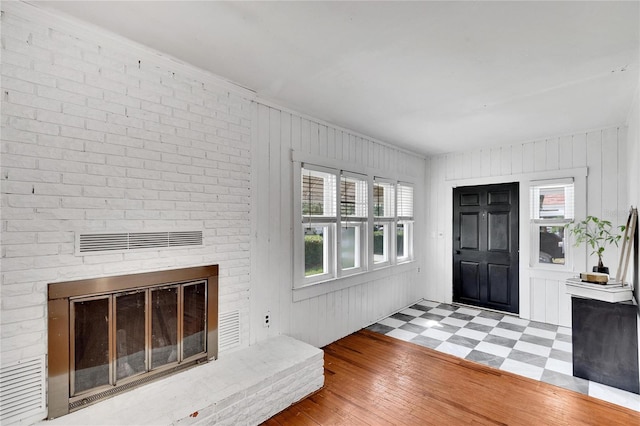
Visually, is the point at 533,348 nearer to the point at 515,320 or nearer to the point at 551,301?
the point at 515,320

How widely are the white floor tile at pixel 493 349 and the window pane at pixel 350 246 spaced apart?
5.76ft

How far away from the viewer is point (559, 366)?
10.7 ft

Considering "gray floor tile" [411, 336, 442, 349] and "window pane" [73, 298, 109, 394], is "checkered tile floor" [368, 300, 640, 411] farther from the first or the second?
"window pane" [73, 298, 109, 394]

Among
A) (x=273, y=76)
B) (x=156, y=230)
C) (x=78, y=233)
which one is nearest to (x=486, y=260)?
(x=273, y=76)

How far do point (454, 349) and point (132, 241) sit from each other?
3.55 metres

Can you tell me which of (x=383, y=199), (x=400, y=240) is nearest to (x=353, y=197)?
(x=383, y=199)

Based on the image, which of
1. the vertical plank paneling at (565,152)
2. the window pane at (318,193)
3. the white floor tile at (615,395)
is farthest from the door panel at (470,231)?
the window pane at (318,193)

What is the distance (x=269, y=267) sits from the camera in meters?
3.17

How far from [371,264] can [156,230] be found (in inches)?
117

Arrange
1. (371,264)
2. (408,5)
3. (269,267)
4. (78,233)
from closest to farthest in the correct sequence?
1. (408,5)
2. (78,233)
3. (269,267)
4. (371,264)

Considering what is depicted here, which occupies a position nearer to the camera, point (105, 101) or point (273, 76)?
point (105, 101)

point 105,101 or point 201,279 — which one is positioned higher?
point 105,101

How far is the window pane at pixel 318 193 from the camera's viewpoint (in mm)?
3605

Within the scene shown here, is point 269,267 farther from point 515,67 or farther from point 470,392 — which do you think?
point 515,67
